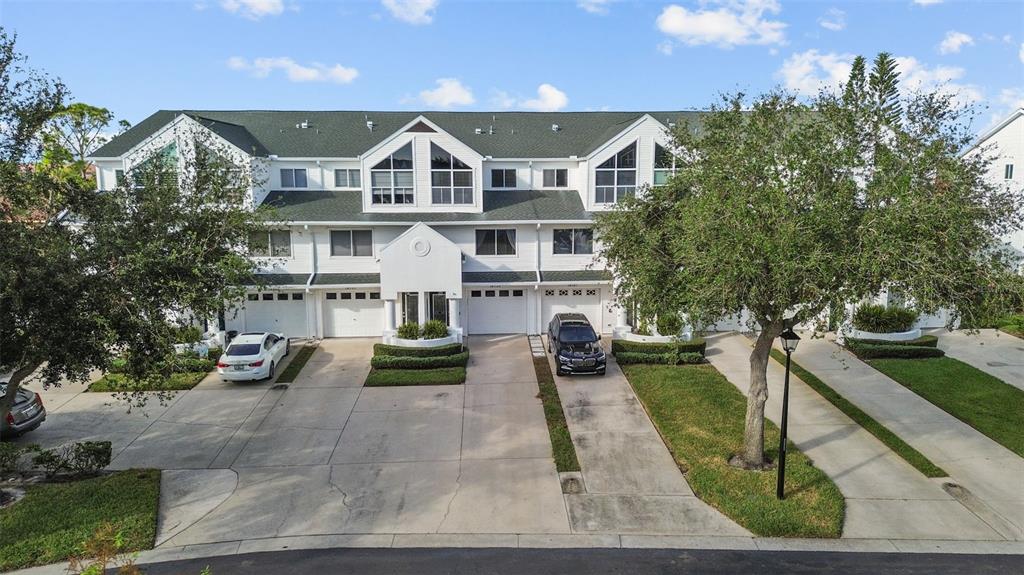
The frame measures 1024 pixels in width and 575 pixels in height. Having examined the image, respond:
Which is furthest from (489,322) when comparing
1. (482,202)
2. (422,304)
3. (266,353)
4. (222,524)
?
(222,524)

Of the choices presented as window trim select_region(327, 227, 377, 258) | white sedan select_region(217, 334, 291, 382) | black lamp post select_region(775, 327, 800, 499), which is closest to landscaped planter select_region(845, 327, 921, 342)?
black lamp post select_region(775, 327, 800, 499)

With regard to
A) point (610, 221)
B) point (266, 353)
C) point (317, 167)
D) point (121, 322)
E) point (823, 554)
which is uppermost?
point (317, 167)

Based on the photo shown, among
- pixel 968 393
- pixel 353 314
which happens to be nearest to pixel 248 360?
pixel 353 314

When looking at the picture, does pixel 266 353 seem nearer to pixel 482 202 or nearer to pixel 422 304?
pixel 422 304

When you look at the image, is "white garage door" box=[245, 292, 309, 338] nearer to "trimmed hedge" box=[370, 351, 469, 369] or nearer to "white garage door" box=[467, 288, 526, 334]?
"trimmed hedge" box=[370, 351, 469, 369]

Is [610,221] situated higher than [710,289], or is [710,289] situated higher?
[610,221]

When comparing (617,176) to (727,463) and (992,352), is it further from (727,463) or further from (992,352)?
(992,352)
